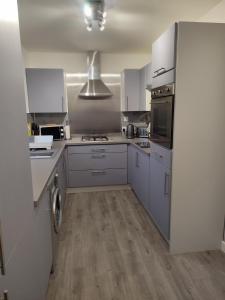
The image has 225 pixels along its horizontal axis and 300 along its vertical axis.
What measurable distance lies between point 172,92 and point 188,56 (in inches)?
12.2

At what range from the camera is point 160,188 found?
2.29 meters

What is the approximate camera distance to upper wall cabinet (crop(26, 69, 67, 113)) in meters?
3.66

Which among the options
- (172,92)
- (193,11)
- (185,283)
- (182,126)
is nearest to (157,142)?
(182,126)

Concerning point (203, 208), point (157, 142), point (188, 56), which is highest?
point (188, 56)

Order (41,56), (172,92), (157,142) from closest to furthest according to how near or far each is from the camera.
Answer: (172,92) → (157,142) → (41,56)

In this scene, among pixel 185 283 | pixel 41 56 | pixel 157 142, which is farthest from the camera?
pixel 41 56

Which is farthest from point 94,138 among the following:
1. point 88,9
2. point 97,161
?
point 88,9

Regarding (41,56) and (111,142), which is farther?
(41,56)

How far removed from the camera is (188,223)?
207 cm

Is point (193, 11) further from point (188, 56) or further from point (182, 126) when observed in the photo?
point (182, 126)

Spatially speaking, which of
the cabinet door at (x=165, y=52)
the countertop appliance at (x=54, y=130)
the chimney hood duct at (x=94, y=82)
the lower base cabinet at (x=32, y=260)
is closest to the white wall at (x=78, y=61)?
the chimney hood duct at (x=94, y=82)

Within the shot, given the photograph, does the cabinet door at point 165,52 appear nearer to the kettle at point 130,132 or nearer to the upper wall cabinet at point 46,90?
the kettle at point 130,132

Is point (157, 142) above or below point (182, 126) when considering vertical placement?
below

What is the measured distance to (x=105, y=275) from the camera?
6.10 ft
